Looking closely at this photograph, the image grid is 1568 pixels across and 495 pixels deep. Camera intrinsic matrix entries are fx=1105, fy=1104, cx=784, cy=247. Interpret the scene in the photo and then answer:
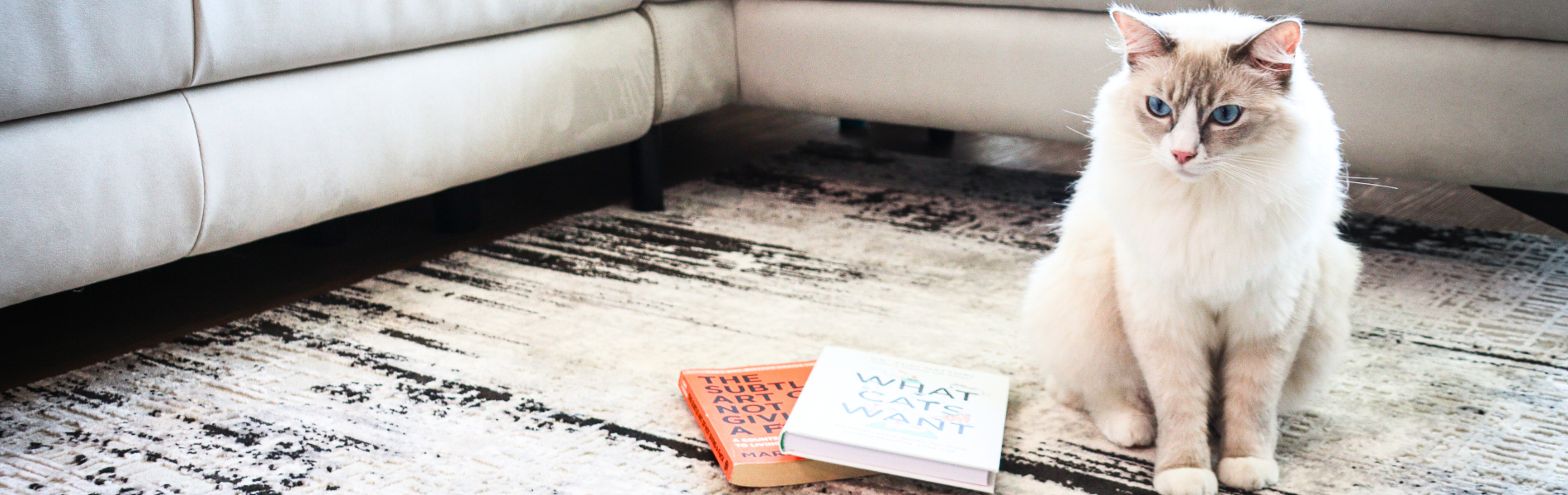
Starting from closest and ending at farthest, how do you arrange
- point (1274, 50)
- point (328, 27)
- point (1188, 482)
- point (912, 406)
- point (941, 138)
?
point (1274, 50), point (1188, 482), point (912, 406), point (328, 27), point (941, 138)

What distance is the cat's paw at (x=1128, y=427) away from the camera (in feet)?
3.69

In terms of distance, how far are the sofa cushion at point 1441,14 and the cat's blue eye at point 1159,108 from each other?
79cm

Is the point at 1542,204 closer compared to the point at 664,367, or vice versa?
the point at 664,367

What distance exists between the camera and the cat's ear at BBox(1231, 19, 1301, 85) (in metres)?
0.89

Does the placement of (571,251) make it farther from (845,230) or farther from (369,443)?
(369,443)

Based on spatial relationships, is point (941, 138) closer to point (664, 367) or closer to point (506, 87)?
point (506, 87)

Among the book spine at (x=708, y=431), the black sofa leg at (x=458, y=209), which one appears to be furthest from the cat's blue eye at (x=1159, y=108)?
the black sofa leg at (x=458, y=209)

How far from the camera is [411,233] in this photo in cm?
194

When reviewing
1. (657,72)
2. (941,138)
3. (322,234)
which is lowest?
(941,138)

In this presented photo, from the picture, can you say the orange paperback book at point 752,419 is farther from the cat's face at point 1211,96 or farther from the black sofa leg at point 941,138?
the black sofa leg at point 941,138

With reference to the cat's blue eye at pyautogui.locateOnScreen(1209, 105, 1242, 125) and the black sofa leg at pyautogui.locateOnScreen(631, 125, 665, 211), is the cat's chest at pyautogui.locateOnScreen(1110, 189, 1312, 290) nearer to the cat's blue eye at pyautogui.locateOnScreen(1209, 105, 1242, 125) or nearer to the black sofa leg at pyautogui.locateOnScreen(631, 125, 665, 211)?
the cat's blue eye at pyautogui.locateOnScreen(1209, 105, 1242, 125)

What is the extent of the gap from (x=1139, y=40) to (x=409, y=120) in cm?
101

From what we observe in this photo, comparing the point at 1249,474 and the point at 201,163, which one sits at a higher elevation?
the point at 201,163

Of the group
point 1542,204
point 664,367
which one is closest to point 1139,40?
point 664,367
